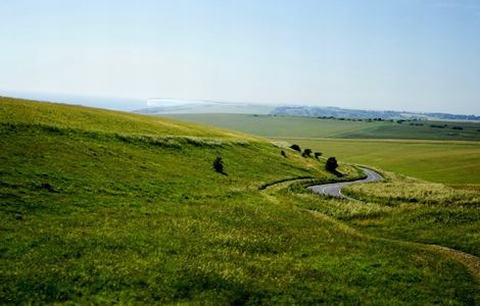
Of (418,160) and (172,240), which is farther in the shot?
(418,160)

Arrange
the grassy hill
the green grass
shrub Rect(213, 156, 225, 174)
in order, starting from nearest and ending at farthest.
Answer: the grassy hill < shrub Rect(213, 156, 225, 174) < the green grass

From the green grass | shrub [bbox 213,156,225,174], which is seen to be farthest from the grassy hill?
the green grass

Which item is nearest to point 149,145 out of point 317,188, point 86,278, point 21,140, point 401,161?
point 21,140

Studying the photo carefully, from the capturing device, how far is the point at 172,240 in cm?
3434

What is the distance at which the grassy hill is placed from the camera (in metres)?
26.8

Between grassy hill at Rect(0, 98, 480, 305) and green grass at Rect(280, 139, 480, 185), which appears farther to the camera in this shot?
green grass at Rect(280, 139, 480, 185)

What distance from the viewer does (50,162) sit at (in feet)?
161

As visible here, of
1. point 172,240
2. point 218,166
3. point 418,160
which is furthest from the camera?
point 418,160

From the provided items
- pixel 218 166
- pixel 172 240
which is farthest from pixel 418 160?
pixel 172 240

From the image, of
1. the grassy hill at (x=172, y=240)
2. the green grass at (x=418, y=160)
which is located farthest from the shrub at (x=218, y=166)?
the green grass at (x=418, y=160)

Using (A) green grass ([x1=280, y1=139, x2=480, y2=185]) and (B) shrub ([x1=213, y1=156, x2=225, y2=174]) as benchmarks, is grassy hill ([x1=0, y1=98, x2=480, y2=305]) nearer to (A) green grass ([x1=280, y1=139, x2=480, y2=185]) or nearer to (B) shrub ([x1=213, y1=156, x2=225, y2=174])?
(B) shrub ([x1=213, y1=156, x2=225, y2=174])

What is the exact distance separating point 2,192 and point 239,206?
69.6 feet

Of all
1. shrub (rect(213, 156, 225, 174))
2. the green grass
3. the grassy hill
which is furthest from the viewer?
the green grass

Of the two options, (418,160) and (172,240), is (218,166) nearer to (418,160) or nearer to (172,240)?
(172,240)
